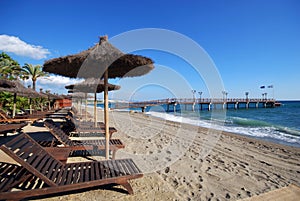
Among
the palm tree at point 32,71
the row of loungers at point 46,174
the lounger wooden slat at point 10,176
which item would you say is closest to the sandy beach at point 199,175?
the row of loungers at point 46,174

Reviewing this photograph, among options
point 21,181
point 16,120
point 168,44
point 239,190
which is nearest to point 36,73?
point 16,120

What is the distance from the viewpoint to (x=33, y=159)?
8.48 feet

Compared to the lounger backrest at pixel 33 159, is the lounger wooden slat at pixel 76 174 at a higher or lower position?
lower

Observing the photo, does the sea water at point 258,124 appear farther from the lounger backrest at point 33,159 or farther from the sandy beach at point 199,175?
the lounger backrest at point 33,159

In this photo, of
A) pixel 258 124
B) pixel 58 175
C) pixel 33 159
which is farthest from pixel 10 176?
pixel 258 124

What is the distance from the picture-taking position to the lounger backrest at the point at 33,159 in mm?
2230

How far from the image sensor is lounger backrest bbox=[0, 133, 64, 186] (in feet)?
7.32

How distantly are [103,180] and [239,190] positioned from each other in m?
2.33

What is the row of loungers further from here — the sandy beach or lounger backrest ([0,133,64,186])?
the sandy beach

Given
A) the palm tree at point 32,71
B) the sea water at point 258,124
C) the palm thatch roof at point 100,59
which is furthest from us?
the palm tree at point 32,71

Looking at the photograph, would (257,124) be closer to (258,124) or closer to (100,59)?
(258,124)

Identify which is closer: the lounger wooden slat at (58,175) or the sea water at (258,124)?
the lounger wooden slat at (58,175)

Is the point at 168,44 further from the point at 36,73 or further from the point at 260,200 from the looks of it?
the point at 36,73

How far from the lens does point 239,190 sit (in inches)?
116
